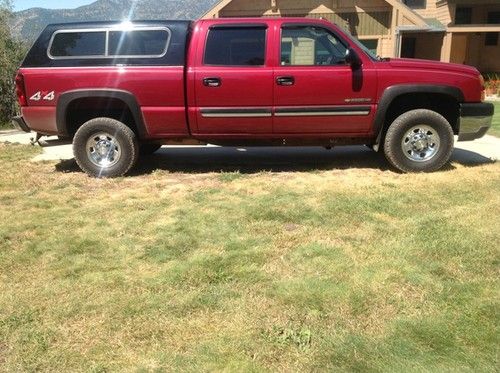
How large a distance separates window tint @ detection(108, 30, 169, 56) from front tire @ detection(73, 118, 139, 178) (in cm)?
88

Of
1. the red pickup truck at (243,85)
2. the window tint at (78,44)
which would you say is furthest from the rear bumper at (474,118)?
the window tint at (78,44)

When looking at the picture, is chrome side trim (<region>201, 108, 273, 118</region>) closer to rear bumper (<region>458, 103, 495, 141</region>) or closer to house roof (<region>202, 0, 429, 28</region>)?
rear bumper (<region>458, 103, 495, 141</region>)

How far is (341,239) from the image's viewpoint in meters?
4.20

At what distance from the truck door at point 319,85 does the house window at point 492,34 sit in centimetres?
2151

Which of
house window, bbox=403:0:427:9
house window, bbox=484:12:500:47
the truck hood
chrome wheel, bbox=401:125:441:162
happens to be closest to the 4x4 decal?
the truck hood

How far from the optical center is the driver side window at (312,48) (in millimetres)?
6176

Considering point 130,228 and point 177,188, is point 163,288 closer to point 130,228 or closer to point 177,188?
point 130,228

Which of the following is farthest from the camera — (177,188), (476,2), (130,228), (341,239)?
(476,2)

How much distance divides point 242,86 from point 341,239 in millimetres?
2749

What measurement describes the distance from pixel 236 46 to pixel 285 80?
76 cm

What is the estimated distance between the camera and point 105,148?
6.61m

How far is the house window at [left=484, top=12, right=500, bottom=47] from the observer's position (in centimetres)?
2400

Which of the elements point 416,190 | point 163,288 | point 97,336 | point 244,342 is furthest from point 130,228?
point 416,190

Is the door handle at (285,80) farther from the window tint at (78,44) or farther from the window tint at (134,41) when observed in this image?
the window tint at (78,44)
